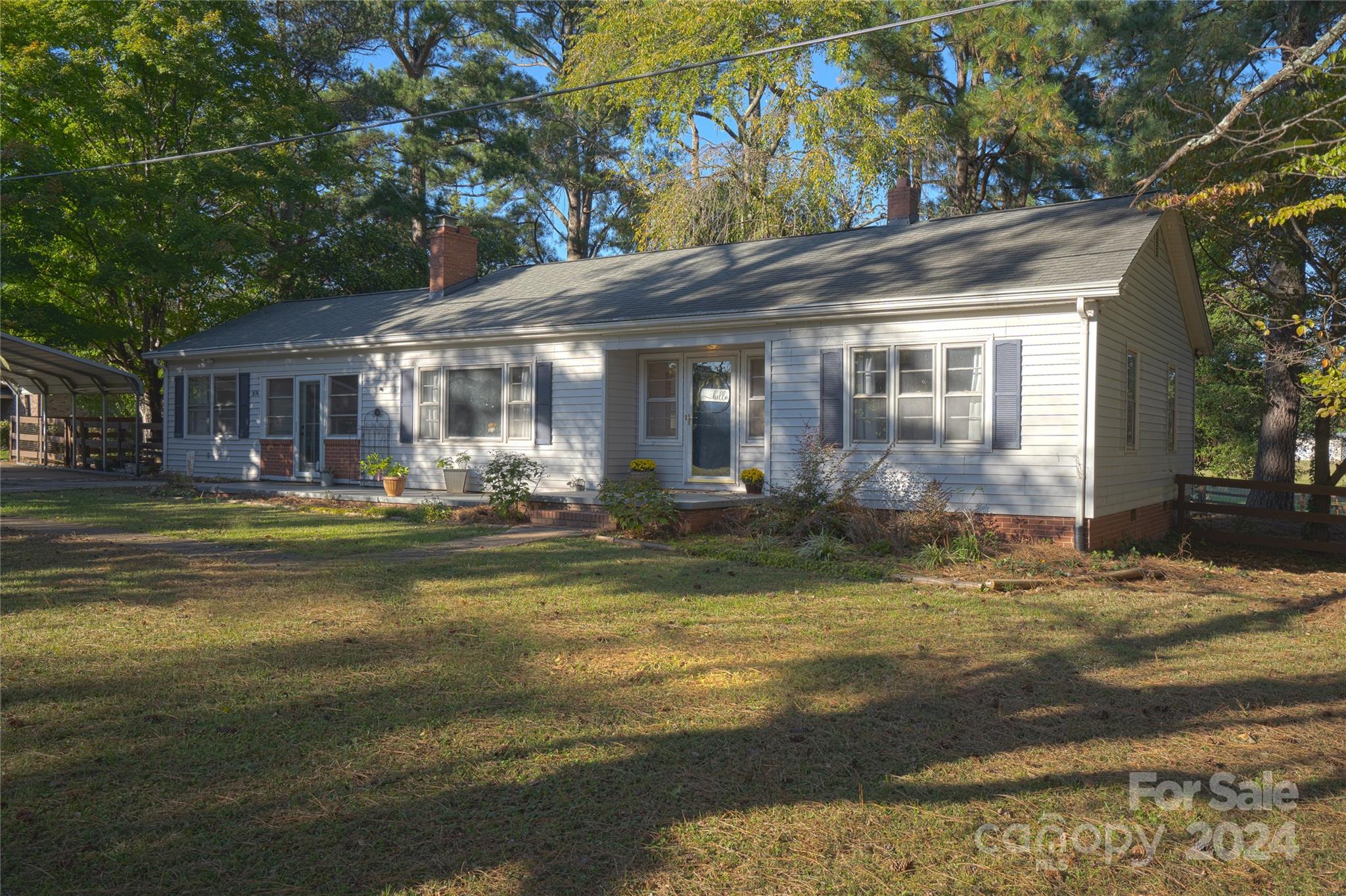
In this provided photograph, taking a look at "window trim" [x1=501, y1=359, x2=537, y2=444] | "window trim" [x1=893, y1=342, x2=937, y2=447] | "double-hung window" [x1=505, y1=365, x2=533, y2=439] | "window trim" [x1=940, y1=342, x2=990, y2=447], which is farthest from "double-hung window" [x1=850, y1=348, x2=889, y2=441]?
"double-hung window" [x1=505, y1=365, x2=533, y2=439]

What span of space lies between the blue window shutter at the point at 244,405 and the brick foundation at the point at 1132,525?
50.3ft

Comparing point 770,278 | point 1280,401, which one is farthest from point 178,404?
point 1280,401

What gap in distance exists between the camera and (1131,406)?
39.5ft

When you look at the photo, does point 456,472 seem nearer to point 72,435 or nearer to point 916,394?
point 916,394

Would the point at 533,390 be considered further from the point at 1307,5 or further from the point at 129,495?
the point at 1307,5

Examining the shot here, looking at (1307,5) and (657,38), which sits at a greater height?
(657,38)

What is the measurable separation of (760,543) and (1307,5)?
543 inches

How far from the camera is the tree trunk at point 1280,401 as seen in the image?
15.6 metres

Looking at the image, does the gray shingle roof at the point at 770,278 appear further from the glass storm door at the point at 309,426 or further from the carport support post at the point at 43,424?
the carport support post at the point at 43,424

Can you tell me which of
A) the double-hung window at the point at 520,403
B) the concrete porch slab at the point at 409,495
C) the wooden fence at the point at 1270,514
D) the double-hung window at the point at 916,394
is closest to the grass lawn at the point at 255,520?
the concrete porch slab at the point at 409,495

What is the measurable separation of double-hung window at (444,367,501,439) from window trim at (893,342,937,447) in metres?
6.65

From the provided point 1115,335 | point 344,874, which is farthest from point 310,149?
point 344,874

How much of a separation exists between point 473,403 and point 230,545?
5.75 m

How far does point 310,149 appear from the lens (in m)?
24.4
